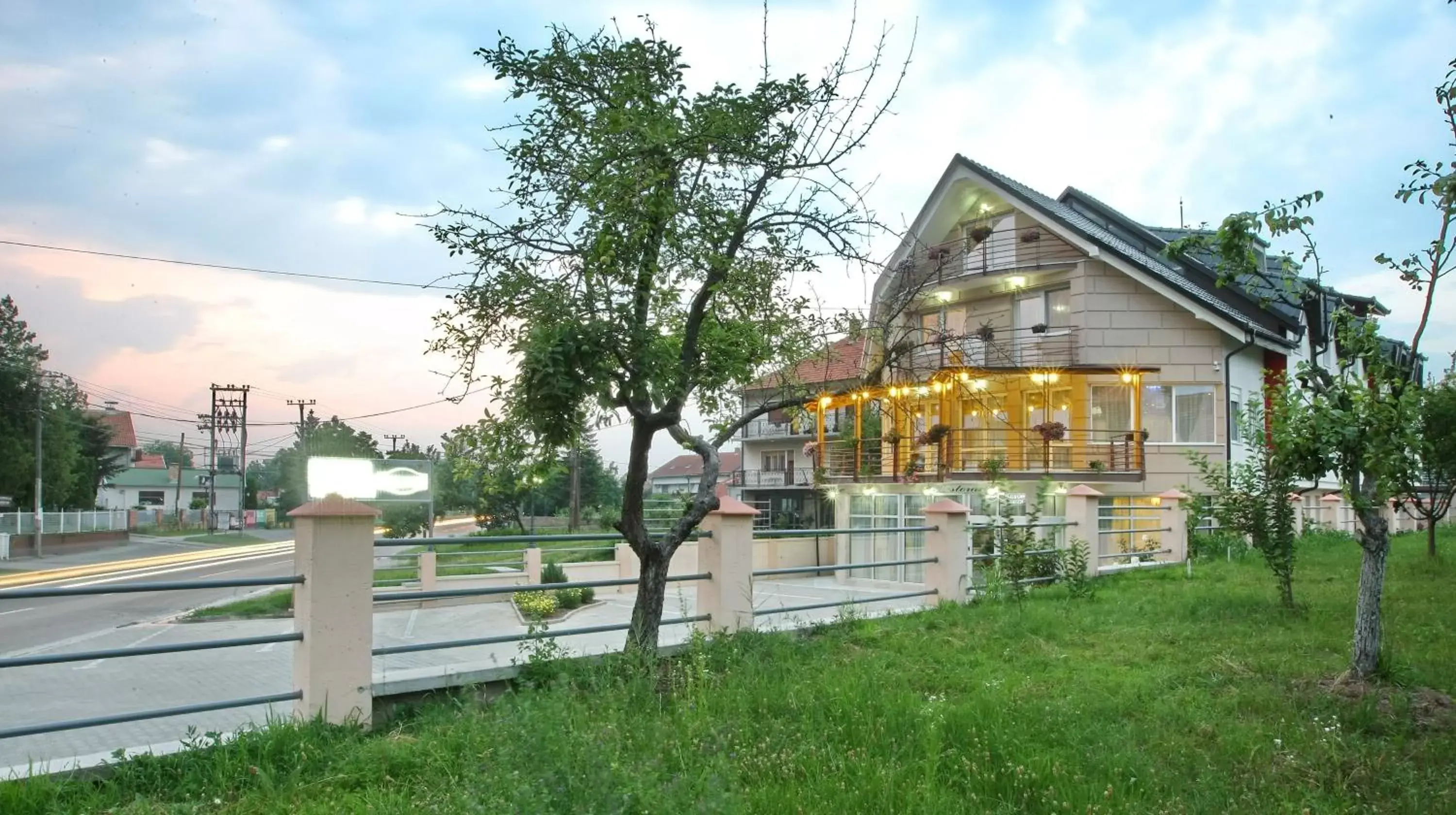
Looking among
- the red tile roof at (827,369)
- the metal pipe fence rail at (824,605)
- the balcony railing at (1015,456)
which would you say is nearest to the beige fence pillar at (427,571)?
the metal pipe fence rail at (824,605)

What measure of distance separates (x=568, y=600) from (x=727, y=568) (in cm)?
1118

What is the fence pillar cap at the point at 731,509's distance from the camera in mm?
8469

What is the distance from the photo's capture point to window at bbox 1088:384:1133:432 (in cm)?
2358

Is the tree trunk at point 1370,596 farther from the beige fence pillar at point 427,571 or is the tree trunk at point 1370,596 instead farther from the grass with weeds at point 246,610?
the grass with weeds at point 246,610

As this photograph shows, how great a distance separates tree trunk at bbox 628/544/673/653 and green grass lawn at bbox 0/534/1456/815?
48 cm

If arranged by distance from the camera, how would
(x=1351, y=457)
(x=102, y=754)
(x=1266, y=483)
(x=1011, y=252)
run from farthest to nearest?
(x=1011, y=252) → (x=1266, y=483) → (x=1351, y=457) → (x=102, y=754)

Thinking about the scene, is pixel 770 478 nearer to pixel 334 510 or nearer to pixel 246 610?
pixel 246 610

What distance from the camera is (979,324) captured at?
2608 centimetres

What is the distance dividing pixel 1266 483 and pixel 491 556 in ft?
83.1

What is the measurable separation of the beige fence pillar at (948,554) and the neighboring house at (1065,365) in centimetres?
939

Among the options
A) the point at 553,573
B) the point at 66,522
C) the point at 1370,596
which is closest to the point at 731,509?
the point at 1370,596

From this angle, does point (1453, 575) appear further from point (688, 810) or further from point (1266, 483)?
point (688, 810)

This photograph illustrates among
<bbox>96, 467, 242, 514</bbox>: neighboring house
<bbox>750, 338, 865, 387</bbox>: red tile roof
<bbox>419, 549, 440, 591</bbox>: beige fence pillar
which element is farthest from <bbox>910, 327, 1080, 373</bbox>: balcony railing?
<bbox>96, 467, 242, 514</bbox>: neighboring house

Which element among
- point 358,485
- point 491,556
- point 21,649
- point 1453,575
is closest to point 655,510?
point 491,556
